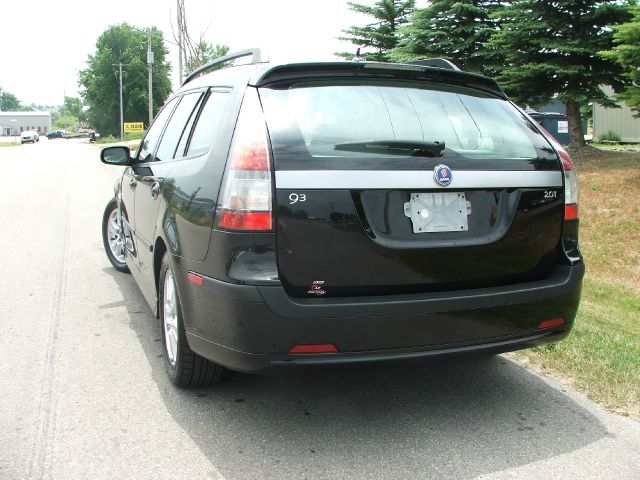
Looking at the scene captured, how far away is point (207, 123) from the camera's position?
362 centimetres

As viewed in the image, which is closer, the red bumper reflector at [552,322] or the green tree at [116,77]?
the red bumper reflector at [552,322]

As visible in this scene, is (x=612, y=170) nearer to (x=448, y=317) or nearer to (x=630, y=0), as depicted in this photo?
(x=630, y=0)

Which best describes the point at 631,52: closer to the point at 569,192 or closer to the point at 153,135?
the point at 569,192

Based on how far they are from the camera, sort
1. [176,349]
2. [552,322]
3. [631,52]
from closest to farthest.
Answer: [552,322] < [176,349] < [631,52]

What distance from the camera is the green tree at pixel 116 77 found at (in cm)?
8800

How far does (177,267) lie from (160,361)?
116 cm

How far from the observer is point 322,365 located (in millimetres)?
2865

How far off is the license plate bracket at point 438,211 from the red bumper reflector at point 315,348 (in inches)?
26.3

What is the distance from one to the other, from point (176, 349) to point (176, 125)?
1.65 metres

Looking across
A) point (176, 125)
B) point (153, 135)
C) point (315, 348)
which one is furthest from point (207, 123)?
point (153, 135)

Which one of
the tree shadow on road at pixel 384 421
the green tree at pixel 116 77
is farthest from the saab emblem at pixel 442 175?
the green tree at pixel 116 77

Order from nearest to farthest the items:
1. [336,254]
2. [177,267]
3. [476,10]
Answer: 1. [336,254]
2. [177,267]
3. [476,10]

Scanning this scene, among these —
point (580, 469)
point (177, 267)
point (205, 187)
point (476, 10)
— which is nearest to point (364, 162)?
point (205, 187)

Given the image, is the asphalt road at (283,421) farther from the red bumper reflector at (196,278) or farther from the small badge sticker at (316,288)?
the red bumper reflector at (196,278)
